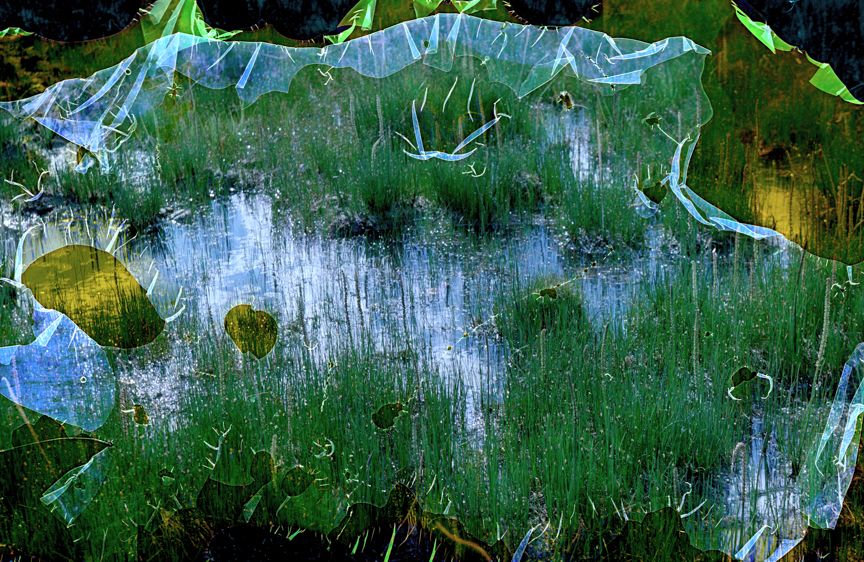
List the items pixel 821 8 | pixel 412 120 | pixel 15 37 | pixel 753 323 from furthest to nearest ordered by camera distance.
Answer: pixel 412 120 → pixel 15 37 → pixel 753 323 → pixel 821 8

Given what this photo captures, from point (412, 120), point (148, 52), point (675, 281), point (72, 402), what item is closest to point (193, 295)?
point (72, 402)

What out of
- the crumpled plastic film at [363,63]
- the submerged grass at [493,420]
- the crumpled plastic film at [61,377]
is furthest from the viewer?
the crumpled plastic film at [363,63]

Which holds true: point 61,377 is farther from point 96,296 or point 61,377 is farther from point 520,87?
point 520,87

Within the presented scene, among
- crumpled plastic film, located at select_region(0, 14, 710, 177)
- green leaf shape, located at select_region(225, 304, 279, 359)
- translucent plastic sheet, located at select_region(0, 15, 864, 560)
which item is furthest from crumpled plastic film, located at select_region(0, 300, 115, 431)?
crumpled plastic film, located at select_region(0, 14, 710, 177)

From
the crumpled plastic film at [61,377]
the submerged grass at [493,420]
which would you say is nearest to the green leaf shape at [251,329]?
the submerged grass at [493,420]

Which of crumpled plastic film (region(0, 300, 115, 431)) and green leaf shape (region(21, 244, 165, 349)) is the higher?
green leaf shape (region(21, 244, 165, 349))

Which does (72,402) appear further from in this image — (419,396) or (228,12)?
(228,12)

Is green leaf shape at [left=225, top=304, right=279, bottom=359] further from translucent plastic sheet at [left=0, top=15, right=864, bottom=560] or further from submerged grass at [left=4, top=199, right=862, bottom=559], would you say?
translucent plastic sheet at [left=0, top=15, right=864, bottom=560]

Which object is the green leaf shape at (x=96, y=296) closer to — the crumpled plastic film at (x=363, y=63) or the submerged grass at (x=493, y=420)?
the submerged grass at (x=493, y=420)

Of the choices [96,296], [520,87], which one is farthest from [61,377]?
[520,87]
